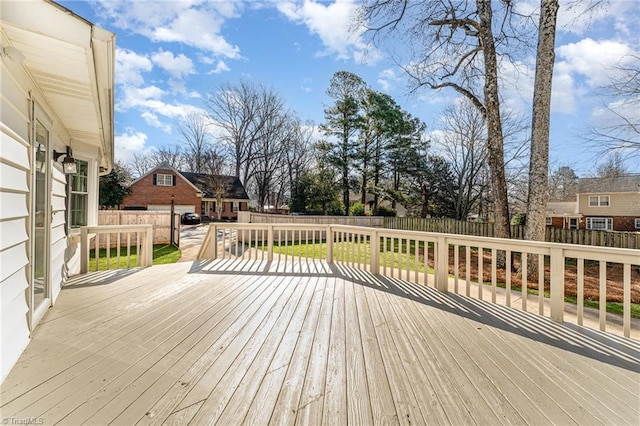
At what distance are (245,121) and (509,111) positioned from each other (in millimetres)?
19373

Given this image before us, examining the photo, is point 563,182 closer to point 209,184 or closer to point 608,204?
point 608,204

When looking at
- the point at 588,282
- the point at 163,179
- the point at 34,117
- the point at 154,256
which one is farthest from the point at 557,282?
the point at 163,179

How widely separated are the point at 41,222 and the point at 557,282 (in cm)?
518

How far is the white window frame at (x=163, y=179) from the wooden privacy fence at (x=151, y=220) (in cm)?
1174

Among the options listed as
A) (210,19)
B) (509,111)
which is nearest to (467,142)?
(509,111)

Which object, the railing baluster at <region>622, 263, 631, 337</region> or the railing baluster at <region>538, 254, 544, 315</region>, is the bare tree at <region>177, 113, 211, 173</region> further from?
the railing baluster at <region>622, 263, 631, 337</region>

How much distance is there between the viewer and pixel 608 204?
796 inches

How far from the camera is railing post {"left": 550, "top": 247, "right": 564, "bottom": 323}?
2.81 meters

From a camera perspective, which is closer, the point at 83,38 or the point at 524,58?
the point at 83,38

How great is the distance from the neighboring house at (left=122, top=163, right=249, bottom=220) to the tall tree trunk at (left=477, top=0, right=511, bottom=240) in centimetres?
1783

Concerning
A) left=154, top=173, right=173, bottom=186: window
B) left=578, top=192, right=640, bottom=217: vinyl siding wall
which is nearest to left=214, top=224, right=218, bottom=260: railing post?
left=154, top=173, right=173, bottom=186: window

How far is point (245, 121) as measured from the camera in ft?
79.8

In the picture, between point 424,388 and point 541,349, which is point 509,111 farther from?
point 424,388

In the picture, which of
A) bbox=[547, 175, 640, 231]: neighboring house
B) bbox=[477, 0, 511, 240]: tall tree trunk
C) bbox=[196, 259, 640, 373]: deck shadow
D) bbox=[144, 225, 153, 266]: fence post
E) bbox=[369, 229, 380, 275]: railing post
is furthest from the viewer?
bbox=[547, 175, 640, 231]: neighboring house
